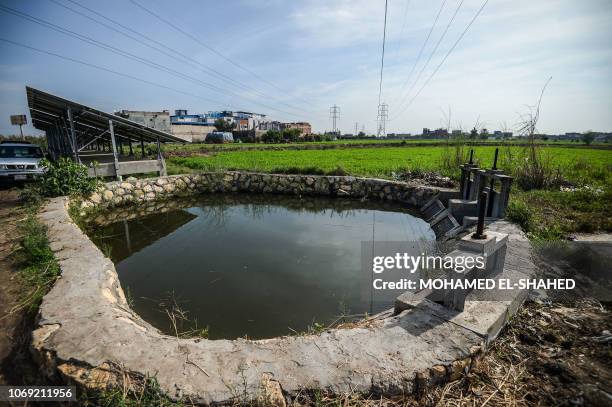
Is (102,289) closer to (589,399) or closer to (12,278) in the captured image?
(12,278)

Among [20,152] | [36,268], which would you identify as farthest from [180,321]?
[20,152]

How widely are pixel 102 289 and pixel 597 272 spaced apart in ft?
22.1

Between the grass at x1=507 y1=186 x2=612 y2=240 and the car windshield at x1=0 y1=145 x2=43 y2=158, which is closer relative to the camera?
the grass at x1=507 y1=186 x2=612 y2=240

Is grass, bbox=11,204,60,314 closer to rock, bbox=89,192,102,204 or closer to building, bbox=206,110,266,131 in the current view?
rock, bbox=89,192,102,204

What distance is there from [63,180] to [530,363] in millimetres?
12382

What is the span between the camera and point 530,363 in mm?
2461

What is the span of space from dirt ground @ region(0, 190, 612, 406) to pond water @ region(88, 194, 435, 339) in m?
1.47

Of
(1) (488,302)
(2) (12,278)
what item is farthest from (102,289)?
(1) (488,302)

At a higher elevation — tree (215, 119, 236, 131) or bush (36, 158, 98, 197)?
tree (215, 119, 236, 131)

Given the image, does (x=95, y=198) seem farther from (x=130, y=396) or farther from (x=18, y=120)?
(x=18, y=120)

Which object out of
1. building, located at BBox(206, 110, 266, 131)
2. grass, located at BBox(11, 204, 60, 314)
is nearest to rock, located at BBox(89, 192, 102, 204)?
grass, located at BBox(11, 204, 60, 314)

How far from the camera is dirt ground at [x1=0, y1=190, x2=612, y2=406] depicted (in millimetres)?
2139

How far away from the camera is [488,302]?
10.1 ft

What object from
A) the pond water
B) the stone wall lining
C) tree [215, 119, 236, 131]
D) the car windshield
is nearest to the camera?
the pond water
